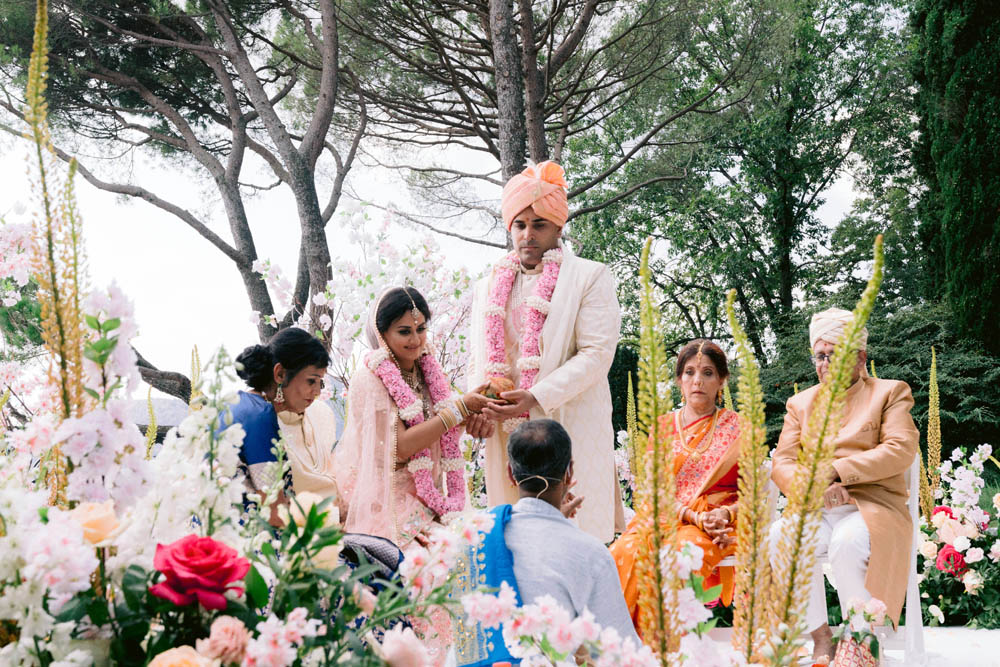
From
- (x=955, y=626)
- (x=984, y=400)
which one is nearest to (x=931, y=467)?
(x=955, y=626)

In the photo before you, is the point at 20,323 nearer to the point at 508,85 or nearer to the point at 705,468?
the point at 705,468

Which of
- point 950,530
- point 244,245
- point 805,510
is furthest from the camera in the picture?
point 244,245

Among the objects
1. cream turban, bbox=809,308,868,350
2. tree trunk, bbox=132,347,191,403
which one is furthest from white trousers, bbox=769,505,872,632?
tree trunk, bbox=132,347,191,403

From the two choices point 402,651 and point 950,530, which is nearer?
point 402,651

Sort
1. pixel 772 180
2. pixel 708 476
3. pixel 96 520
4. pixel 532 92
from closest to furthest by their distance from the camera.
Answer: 1. pixel 96 520
2. pixel 708 476
3. pixel 532 92
4. pixel 772 180

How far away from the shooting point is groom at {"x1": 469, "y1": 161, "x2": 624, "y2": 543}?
3.31m

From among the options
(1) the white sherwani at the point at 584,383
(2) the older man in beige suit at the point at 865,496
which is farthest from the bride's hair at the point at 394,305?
(2) the older man in beige suit at the point at 865,496

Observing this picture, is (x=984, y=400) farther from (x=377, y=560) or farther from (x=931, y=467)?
(x=377, y=560)

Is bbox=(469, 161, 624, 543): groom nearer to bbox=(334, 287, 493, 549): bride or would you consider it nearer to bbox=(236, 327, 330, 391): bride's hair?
bbox=(334, 287, 493, 549): bride

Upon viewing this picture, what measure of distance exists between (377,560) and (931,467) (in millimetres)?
4567

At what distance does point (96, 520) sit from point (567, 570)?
4.55ft

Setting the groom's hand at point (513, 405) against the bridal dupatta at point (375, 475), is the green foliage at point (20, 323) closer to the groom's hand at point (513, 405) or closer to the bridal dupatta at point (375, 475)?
the bridal dupatta at point (375, 475)

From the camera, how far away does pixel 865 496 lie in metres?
3.87

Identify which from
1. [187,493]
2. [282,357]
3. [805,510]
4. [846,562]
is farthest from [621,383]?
[805,510]
